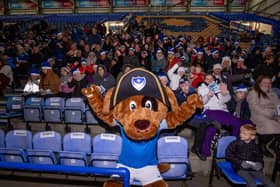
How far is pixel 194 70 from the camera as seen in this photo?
20.7 feet

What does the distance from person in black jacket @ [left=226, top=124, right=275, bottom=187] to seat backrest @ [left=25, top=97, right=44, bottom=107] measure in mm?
4151

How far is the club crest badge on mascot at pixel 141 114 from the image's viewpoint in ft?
9.39

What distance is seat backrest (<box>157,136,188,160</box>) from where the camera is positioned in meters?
3.78

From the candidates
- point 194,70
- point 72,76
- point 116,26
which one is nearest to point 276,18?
point 116,26

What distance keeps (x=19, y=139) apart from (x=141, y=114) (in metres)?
2.41

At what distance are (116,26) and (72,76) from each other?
44.9ft

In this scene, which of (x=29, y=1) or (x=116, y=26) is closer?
(x=116, y=26)

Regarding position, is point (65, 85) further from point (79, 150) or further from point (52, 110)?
point (79, 150)

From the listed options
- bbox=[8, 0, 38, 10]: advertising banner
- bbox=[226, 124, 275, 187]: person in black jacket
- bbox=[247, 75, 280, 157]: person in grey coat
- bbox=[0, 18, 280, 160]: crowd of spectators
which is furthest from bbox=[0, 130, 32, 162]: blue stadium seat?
bbox=[8, 0, 38, 10]: advertising banner

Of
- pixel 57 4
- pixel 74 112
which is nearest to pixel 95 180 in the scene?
pixel 74 112

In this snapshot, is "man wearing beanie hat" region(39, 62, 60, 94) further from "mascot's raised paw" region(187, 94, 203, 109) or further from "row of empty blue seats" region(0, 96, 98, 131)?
"mascot's raised paw" region(187, 94, 203, 109)

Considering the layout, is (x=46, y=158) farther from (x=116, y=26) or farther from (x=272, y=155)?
(x=116, y=26)

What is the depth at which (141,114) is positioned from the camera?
284 centimetres

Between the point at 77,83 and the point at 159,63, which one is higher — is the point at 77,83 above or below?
below
